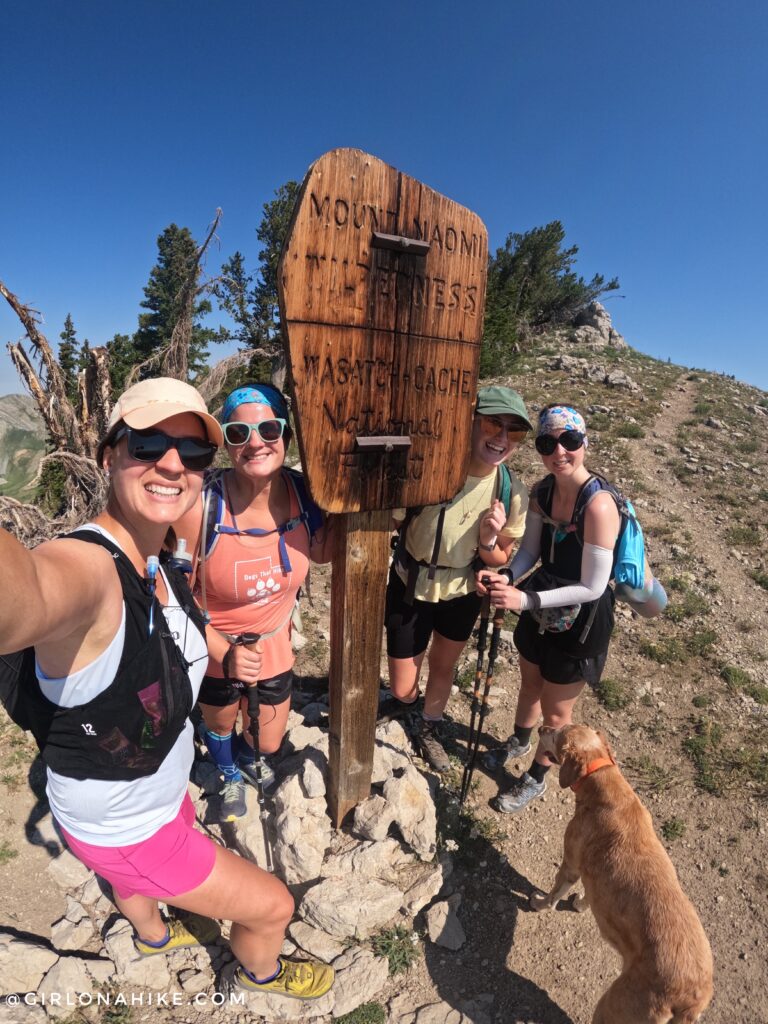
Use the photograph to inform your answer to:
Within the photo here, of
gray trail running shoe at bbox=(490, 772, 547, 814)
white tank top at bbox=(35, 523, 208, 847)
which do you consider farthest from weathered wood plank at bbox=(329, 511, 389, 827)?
gray trail running shoe at bbox=(490, 772, 547, 814)

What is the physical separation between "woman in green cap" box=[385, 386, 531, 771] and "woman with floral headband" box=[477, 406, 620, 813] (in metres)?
0.17

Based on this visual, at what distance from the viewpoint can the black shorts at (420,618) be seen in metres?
3.40

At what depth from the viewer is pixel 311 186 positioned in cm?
170

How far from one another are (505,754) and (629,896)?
181 cm

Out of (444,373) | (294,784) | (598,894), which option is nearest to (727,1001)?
(598,894)

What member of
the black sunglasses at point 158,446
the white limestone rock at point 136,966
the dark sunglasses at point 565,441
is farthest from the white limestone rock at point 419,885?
the black sunglasses at point 158,446

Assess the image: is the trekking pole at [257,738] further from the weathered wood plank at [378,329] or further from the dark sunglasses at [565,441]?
the dark sunglasses at [565,441]

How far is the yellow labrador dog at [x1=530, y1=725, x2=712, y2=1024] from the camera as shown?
2.09 metres

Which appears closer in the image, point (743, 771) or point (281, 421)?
point (281, 421)

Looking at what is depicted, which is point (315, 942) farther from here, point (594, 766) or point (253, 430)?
point (253, 430)

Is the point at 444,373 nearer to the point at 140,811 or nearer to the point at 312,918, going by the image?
the point at 140,811

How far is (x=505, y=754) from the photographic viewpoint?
4152 millimetres

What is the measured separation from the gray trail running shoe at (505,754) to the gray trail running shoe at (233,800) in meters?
1.99

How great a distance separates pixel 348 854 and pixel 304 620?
3.04 m
